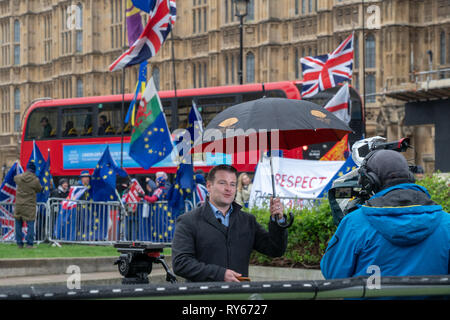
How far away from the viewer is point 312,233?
31.4 ft

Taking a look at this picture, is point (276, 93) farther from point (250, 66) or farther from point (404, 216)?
point (404, 216)

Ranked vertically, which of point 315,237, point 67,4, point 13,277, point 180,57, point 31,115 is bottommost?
point 13,277

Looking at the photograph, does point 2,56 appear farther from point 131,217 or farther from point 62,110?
point 131,217

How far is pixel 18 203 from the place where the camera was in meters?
14.2

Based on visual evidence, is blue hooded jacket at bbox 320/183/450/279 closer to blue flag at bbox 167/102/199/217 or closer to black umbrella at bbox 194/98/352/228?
black umbrella at bbox 194/98/352/228

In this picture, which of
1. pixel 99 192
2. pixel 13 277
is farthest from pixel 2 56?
pixel 13 277

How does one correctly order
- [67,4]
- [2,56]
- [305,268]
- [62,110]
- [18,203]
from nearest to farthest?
[305,268]
[18,203]
[62,110]
[67,4]
[2,56]

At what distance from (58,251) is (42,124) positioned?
12.8 meters

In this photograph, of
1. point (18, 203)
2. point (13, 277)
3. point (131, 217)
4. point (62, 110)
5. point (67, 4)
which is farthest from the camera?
point (67, 4)

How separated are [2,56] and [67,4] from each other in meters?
8.70

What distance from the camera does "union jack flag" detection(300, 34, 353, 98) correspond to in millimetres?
19456

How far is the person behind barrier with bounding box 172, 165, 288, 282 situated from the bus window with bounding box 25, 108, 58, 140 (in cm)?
2149

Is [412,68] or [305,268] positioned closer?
[305,268]

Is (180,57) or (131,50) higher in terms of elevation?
(180,57)
